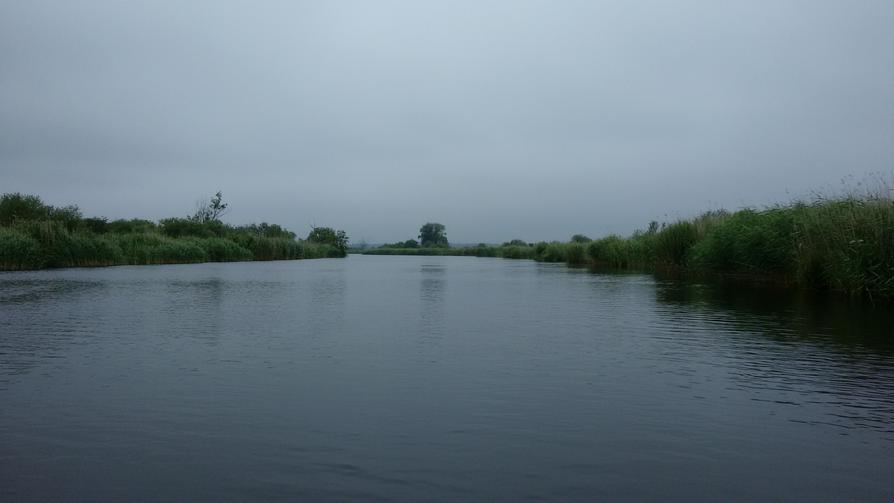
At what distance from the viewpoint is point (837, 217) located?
16391 millimetres

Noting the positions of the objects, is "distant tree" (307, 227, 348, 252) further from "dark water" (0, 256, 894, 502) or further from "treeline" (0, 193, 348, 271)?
"dark water" (0, 256, 894, 502)

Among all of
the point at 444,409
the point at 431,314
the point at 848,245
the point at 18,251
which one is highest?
the point at 18,251

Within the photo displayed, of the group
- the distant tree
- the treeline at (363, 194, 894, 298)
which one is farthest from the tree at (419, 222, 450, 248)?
the treeline at (363, 194, 894, 298)

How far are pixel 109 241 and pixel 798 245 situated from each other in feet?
115

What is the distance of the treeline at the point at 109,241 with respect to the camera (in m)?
30.8

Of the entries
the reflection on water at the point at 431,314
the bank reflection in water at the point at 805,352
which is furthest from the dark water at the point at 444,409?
the reflection on water at the point at 431,314

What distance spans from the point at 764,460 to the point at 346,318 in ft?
29.4

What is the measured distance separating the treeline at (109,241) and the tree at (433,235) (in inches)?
2563

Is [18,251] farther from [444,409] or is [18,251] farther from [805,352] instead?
[805,352]

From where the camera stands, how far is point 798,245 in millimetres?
18125

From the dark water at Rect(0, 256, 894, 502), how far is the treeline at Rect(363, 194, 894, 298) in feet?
13.9

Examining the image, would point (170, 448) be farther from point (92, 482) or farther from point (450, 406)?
point (450, 406)

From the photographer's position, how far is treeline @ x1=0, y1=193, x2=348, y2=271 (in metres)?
30.8

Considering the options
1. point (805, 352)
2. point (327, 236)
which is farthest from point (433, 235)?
point (805, 352)
